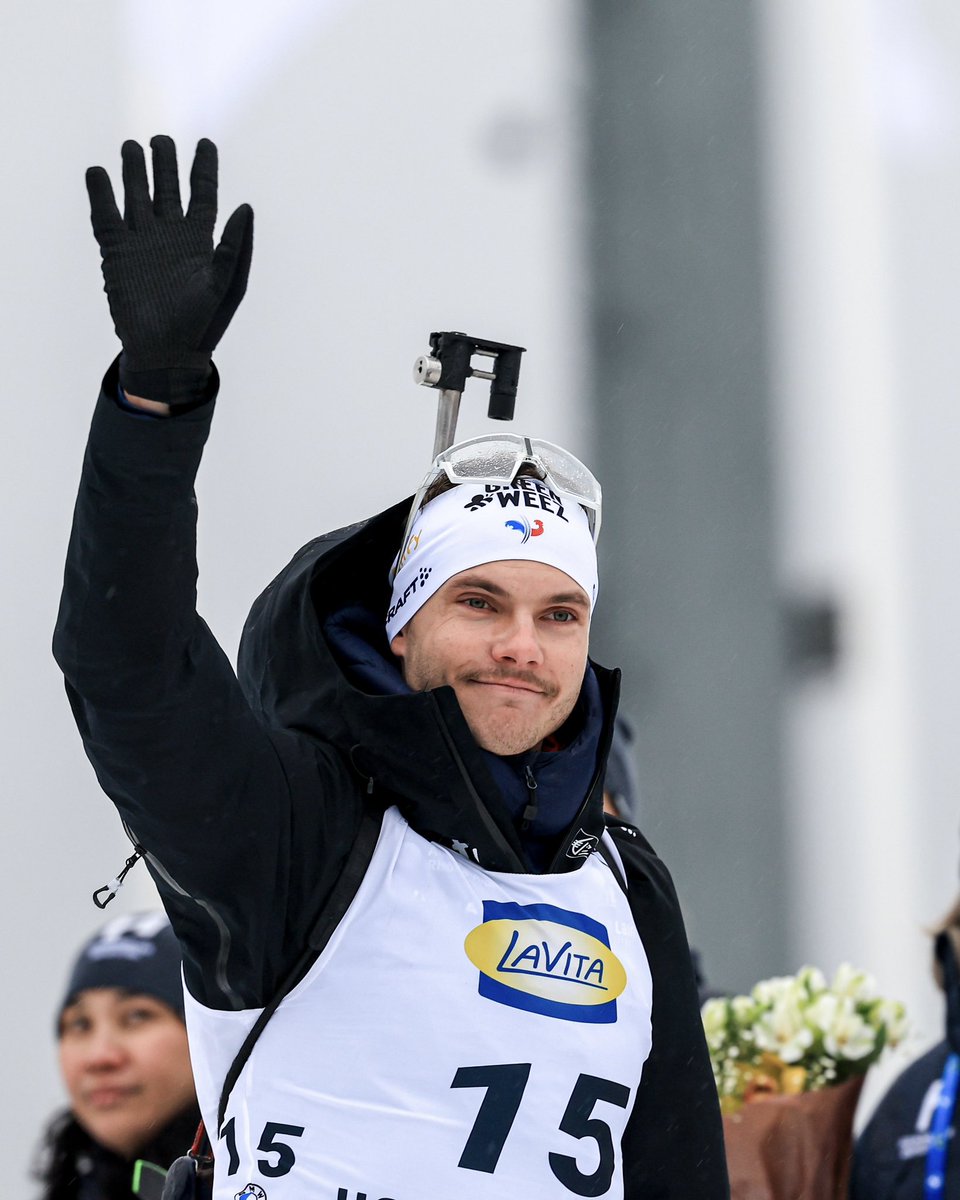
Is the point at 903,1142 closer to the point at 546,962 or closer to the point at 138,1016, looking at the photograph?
the point at 546,962

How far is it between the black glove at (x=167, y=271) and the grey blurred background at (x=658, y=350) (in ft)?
13.6

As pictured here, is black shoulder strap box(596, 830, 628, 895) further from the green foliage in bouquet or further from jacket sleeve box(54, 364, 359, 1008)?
the green foliage in bouquet

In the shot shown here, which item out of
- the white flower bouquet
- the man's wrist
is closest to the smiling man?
the man's wrist

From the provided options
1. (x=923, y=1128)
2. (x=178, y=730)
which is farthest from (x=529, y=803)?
(x=923, y=1128)

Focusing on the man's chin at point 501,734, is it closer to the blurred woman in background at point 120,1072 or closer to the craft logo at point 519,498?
the craft logo at point 519,498

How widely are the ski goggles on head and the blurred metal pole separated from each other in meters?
4.27

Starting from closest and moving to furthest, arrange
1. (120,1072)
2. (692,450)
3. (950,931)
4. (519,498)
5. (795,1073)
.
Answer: (519,498), (795,1073), (950,931), (120,1072), (692,450)

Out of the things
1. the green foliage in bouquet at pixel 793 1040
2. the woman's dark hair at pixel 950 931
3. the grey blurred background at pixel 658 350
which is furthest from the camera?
the grey blurred background at pixel 658 350

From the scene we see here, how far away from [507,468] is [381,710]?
49cm

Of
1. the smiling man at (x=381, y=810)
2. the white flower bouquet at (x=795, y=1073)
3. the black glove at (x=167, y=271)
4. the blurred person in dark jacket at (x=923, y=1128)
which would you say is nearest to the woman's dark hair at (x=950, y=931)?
the blurred person in dark jacket at (x=923, y=1128)

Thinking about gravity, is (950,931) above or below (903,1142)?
above

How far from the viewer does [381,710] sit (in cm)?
217

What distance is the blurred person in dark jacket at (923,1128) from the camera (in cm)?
312

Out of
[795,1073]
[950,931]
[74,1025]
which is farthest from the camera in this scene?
[74,1025]
